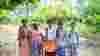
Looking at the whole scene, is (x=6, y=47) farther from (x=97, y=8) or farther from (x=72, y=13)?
(x=97, y=8)

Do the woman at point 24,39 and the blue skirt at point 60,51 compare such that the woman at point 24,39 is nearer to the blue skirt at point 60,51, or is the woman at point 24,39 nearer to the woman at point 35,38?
the woman at point 35,38

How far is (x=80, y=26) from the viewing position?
3.03 ft

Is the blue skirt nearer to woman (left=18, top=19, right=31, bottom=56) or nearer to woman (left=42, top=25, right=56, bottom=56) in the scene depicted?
woman (left=42, top=25, right=56, bottom=56)

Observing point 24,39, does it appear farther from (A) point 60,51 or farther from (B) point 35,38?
(A) point 60,51

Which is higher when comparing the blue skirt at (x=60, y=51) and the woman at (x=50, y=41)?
the woman at (x=50, y=41)

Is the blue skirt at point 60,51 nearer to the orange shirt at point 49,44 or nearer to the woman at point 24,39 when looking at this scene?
the orange shirt at point 49,44

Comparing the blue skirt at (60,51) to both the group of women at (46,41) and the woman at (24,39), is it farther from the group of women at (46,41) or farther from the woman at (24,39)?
the woman at (24,39)

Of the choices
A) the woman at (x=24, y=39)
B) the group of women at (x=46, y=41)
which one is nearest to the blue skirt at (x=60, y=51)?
the group of women at (x=46, y=41)

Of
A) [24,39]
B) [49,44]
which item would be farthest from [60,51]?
[24,39]

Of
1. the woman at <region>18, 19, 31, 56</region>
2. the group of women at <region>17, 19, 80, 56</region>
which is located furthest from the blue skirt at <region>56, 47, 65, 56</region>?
the woman at <region>18, 19, 31, 56</region>

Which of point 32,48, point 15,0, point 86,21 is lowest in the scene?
point 32,48

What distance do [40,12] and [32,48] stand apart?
6.7 inches

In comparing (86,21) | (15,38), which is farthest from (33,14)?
(86,21)

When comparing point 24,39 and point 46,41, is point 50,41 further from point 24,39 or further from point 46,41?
point 24,39
